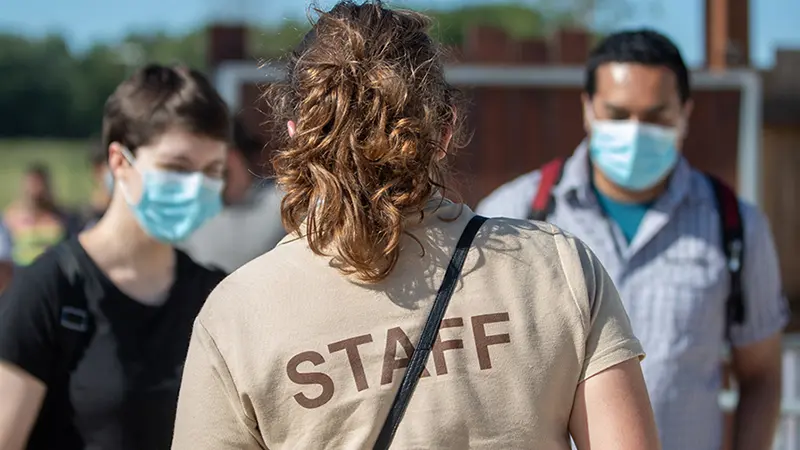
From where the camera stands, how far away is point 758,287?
2770 millimetres

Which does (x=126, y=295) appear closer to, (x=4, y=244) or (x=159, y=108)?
(x=159, y=108)

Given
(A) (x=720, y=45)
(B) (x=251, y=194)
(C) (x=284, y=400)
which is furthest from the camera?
(A) (x=720, y=45)

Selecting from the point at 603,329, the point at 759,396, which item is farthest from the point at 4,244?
the point at 603,329

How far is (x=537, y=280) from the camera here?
1.56 m

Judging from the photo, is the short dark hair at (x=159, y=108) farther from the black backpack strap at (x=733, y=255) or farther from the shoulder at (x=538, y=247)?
the black backpack strap at (x=733, y=255)

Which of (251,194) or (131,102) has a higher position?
(131,102)

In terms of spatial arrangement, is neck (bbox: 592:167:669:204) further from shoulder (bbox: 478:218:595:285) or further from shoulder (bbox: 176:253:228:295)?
shoulder (bbox: 478:218:595:285)

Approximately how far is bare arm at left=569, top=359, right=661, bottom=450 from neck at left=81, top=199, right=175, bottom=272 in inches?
55.9

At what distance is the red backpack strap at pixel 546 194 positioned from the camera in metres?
2.95

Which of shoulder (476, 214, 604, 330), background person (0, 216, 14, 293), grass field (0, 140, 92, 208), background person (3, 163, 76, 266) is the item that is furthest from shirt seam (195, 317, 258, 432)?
grass field (0, 140, 92, 208)

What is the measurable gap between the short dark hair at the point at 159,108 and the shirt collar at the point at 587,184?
1.01 m

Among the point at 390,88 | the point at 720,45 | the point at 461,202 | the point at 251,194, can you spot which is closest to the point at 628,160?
the point at 461,202

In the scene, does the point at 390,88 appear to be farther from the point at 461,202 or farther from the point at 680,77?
the point at 680,77

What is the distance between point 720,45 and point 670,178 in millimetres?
4695
